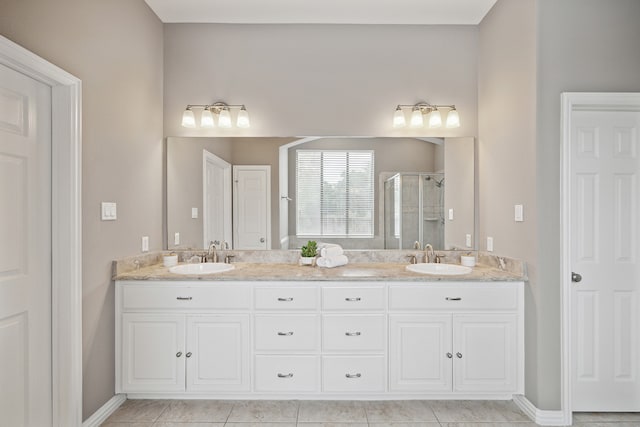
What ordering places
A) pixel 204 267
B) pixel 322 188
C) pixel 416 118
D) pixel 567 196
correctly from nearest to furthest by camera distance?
pixel 567 196 < pixel 204 267 < pixel 416 118 < pixel 322 188

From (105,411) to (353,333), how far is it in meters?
1.64

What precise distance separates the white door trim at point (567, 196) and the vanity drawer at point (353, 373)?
111 centimetres

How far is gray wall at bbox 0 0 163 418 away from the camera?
2.03 m

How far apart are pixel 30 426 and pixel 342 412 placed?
5.62ft

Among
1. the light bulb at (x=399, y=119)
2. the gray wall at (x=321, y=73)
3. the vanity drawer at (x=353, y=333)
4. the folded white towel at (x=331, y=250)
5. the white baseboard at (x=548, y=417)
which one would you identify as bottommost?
the white baseboard at (x=548, y=417)

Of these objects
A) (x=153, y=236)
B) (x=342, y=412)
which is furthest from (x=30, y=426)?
(x=342, y=412)

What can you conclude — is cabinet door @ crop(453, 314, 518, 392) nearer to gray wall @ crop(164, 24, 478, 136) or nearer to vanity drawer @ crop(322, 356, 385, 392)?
vanity drawer @ crop(322, 356, 385, 392)

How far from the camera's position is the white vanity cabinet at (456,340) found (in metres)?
2.56

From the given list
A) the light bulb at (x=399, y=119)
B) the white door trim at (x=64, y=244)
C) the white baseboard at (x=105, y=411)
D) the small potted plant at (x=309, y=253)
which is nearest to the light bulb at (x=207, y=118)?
the white door trim at (x=64, y=244)

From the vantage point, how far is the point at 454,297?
2570 mm

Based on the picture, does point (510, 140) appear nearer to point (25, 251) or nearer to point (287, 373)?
point (287, 373)

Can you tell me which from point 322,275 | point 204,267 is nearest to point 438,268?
point 322,275

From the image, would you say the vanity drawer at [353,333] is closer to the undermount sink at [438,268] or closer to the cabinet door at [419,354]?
the cabinet door at [419,354]

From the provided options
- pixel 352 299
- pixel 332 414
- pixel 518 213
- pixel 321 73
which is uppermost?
pixel 321 73
